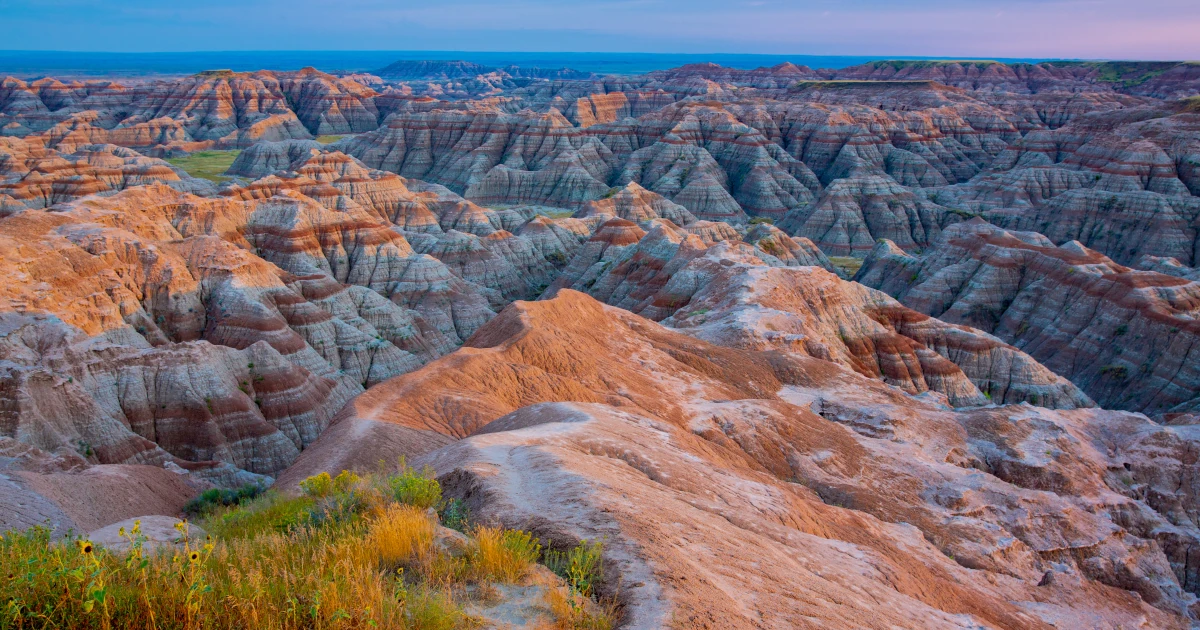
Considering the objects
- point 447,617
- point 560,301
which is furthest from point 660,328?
point 447,617

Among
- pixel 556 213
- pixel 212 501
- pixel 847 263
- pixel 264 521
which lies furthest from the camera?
pixel 556 213

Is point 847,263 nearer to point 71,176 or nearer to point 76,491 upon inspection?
point 76,491

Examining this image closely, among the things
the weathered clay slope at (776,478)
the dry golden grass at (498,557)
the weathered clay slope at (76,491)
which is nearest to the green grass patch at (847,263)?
the weathered clay slope at (776,478)

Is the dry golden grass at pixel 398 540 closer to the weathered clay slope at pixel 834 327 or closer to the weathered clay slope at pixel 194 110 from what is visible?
the weathered clay slope at pixel 834 327

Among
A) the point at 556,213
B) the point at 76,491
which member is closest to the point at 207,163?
the point at 556,213

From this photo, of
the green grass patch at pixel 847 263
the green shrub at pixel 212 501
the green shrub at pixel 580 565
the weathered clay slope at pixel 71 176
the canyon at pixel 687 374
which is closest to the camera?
the green shrub at pixel 580 565

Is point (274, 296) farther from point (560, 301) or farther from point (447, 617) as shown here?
point (447, 617)

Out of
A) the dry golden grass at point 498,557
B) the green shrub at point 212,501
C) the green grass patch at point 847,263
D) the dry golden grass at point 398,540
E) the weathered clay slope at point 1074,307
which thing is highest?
the dry golden grass at point 398,540
